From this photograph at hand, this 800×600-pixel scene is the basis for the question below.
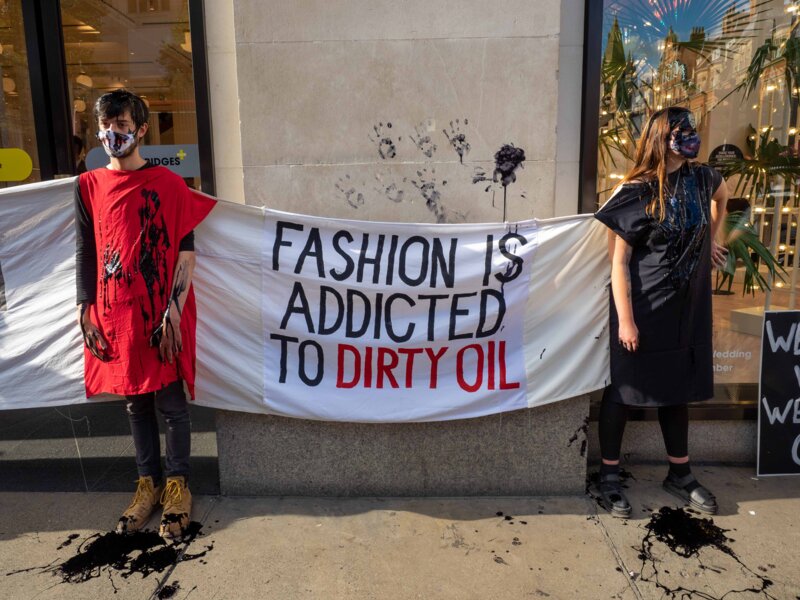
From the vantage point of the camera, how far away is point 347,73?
3020 mm

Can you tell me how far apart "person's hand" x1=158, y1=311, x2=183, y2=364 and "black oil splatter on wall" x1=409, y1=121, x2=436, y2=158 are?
60.4 inches

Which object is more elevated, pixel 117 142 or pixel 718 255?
pixel 117 142

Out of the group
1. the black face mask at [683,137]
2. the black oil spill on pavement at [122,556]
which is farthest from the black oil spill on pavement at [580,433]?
the black oil spill on pavement at [122,556]

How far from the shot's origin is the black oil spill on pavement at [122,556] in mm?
2646

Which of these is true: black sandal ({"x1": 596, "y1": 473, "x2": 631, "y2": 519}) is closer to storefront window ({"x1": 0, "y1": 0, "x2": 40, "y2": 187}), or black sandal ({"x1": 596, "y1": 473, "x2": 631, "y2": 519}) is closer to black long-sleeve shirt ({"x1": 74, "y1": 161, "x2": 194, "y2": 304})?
black long-sleeve shirt ({"x1": 74, "y1": 161, "x2": 194, "y2": 304})

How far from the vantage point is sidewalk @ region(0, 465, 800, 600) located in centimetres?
251

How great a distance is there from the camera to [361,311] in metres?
3.11

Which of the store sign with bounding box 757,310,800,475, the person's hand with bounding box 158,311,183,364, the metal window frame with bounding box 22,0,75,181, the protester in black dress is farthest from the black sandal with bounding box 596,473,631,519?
the metal window frame with bounding box 22,0,75,181

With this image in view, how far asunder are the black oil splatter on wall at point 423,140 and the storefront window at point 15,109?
2.66 m

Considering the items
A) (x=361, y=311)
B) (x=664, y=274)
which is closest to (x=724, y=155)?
(x=664, y=274)

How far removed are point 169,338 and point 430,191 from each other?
1.55 m

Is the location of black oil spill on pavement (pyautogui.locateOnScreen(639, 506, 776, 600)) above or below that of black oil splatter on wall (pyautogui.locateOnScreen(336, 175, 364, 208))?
below

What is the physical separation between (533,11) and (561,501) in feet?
8.70

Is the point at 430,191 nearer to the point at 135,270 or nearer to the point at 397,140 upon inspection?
the point at 397,140
